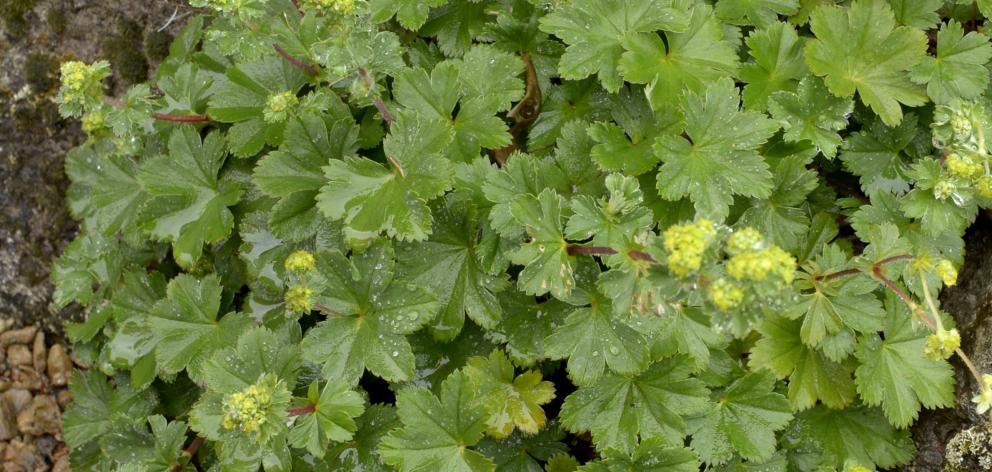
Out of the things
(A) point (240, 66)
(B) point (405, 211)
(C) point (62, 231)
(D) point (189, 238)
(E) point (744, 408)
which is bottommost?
(E) point (744, 408)

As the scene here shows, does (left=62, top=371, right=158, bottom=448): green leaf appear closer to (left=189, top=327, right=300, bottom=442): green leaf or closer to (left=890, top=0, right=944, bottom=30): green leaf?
(left=189, top=327, right=300, bottom=442): green leaf

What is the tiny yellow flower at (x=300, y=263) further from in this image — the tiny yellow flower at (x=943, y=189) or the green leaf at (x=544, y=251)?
the tiny yellow flower at (x=943, y=189)

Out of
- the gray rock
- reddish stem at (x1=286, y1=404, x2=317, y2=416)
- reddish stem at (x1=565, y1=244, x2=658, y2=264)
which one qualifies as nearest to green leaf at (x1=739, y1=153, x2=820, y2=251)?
reddish stem at (x1=565, y1=244, x2=658, y2=264)

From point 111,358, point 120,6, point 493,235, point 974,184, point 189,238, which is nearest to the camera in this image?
point 974,184

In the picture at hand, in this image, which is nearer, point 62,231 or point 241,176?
point 241,176

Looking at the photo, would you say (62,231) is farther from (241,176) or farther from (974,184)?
(974,184)

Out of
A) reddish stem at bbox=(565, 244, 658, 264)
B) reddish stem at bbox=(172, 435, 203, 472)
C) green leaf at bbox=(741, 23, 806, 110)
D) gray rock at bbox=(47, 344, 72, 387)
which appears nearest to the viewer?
reddish stem at bbox=(565, 244, 658, 264)

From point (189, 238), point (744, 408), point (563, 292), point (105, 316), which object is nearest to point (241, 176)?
point (189, 238)
